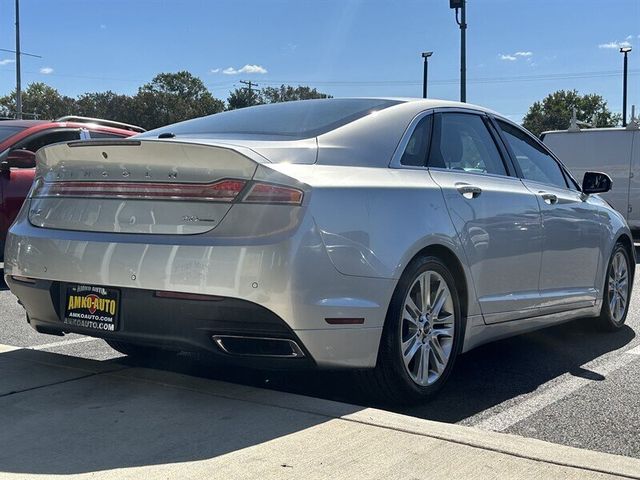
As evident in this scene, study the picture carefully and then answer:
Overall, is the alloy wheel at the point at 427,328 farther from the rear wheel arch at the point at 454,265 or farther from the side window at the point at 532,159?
the side window at the point at 532,159

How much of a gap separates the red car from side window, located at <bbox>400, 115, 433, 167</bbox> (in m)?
5.10

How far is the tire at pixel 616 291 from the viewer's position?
6121mm

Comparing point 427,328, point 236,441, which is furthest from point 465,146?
point 236,441

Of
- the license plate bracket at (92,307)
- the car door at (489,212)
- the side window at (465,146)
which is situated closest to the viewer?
the license plate bracket at (92,307)

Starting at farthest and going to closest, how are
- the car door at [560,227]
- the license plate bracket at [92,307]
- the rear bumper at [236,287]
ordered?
the car door at [560,227] < the license plate bracket at [92,307] < the rear bumper at [236,287]

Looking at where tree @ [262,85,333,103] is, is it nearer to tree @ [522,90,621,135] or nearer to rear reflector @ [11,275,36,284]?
tree @ [522,90,621,135]

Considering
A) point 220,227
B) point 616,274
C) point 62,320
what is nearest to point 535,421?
point 220,227

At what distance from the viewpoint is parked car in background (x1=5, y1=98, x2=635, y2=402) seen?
3393 mm

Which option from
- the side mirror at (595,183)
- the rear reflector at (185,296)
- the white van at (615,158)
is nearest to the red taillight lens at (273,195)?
the rear reflector at (185,296)

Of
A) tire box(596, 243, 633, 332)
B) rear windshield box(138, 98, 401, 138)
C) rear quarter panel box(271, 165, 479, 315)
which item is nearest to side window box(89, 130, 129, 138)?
rear windshield box(138, 98, 401, 138)

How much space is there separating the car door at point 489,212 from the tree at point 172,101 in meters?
67.8

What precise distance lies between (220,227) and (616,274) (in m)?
4.11

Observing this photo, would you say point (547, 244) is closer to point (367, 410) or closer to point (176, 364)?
point (367, 410)

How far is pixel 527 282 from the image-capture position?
4871 millimetres
